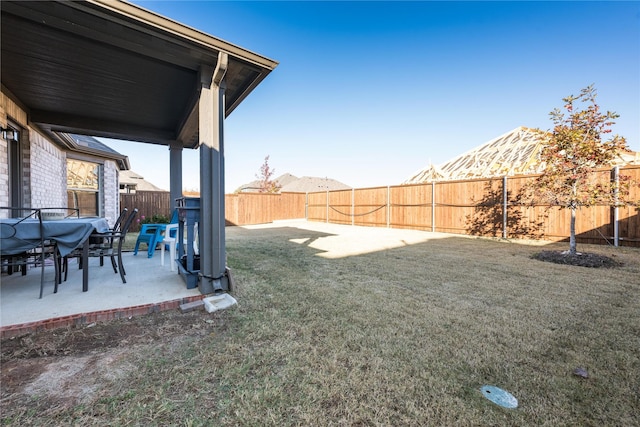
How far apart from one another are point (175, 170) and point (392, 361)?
18.0 feet

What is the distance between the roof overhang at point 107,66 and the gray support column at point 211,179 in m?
0.27

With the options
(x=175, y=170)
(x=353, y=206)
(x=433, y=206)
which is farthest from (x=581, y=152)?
(x=353, y=206)

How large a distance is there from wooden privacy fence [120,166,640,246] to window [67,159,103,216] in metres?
2.97

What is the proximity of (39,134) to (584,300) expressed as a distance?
891cm

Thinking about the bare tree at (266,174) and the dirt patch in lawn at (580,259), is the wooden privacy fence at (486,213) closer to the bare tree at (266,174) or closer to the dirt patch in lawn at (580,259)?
the dirt patch in lawn at (580,259)

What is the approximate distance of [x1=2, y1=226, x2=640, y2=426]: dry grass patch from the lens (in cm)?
130

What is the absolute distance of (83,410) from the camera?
4.30 feet

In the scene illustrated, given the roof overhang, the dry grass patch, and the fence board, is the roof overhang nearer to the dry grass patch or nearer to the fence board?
the dry grass patch

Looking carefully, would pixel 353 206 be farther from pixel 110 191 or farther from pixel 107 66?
pixel 107 66

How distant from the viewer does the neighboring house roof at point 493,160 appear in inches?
397

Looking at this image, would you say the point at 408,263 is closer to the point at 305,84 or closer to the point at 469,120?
the point at 305,84

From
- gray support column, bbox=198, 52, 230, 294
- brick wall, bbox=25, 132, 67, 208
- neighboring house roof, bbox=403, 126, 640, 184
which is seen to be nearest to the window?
brick wall, bbox=25, 132, 67, 208

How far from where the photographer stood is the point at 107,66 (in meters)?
3.09

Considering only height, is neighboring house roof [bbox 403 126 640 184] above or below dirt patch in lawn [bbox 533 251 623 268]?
above
